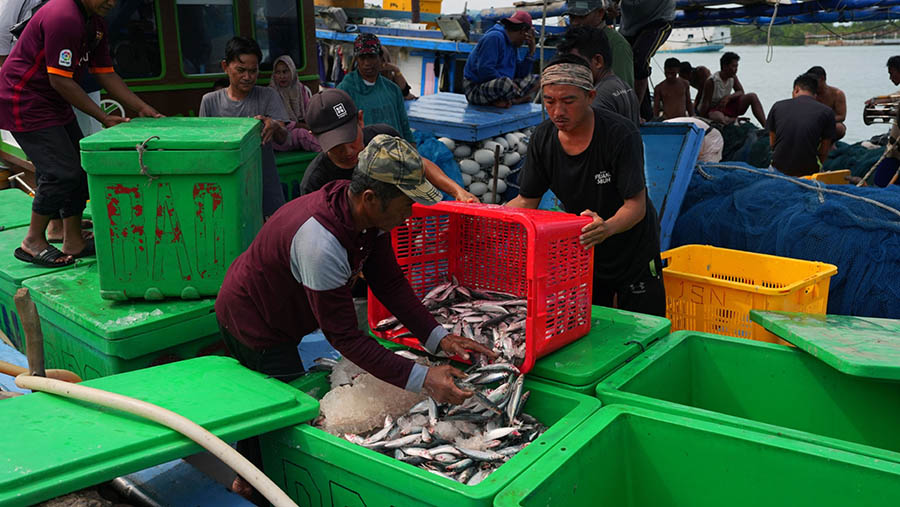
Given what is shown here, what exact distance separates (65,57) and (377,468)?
3.41m

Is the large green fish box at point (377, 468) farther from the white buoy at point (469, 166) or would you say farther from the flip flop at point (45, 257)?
the white buoy at point (469, 166)

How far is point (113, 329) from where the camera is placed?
3449mm

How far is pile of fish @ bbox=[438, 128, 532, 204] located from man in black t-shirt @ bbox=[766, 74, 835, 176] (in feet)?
10.6

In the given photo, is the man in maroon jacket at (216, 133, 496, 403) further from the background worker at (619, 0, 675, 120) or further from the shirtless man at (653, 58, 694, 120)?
the shirtless man at (653, 58, 694, 120)

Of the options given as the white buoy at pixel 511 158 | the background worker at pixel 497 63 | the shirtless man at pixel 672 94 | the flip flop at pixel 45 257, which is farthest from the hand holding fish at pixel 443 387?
the shirtless man at pixel 672 94

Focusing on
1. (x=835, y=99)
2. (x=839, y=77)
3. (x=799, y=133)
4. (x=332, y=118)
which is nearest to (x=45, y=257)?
(x=332, y=118)

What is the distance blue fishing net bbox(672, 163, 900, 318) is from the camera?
5.07 meters

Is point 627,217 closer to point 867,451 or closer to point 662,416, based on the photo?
point 662,416

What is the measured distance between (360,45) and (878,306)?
5128 mm

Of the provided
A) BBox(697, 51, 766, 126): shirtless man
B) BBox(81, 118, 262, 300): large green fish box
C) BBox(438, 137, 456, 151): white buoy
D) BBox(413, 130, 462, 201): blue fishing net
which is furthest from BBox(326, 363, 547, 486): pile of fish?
BBox(697, 51, 766, 126): shirtless man

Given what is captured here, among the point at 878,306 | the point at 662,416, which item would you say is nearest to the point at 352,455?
the point at 662,416

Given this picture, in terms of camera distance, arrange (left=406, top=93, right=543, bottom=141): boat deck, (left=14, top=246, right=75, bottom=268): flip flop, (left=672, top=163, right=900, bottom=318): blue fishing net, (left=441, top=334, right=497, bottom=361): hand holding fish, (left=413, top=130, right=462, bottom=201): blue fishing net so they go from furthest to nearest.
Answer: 1. (left=406, top=93, right=543, bottom=141): boat deck
2. (left=413, top=130, right=462, bottom=201): blue fishing net
3. (left=672, top=163, right=900, bottom=318): blue fishing net
4. (left=14, top=246, right=75, bottom=268): flip flop
5. (left=441, top=334, right=497, bottom=361): hand holding fish

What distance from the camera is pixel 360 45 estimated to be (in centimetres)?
693

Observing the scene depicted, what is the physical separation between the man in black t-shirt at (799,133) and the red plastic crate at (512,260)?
6.26 m
